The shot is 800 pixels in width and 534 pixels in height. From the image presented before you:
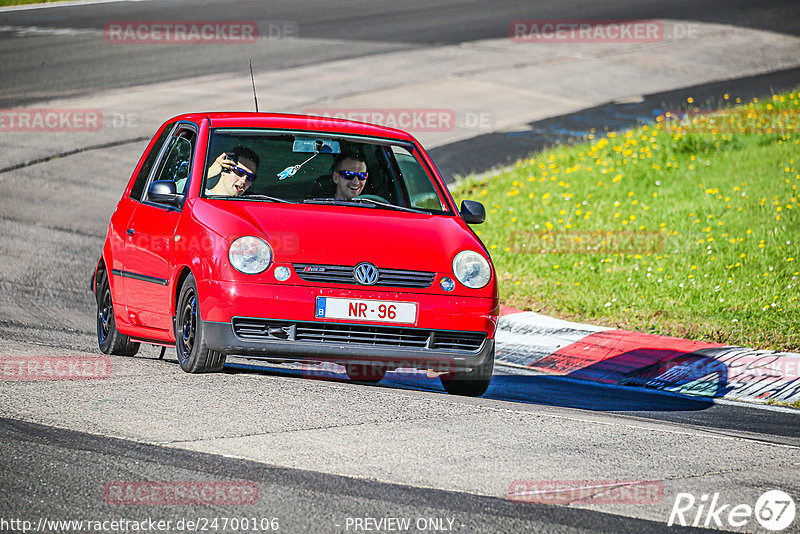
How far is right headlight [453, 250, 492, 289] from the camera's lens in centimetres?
744

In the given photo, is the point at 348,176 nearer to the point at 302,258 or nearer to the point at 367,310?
the point at 302,258

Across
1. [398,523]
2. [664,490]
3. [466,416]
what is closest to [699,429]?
[466,416]

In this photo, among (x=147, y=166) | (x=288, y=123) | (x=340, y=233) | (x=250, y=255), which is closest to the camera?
(x=250, y=255)

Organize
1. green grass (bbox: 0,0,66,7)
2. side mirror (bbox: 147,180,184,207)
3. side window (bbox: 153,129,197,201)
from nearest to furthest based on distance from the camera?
1. side mirror (bbox: 147,180,184,207)
2. side window (bbox: 153,129,197,201)
3. green grass (bbox: 0,0,66,7)

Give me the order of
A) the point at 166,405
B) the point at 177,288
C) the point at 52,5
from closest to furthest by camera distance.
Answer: the point at 166,405 → the point at 177,288 → the point at 52,5

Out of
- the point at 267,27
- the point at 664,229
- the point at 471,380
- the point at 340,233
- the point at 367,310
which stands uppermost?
the point at 267,27

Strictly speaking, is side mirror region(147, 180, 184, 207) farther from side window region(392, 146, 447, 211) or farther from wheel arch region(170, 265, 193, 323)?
side window region(392, 146, 447, 211)

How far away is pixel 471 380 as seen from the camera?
26.3ft

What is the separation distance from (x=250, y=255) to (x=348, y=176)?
1.41 metres

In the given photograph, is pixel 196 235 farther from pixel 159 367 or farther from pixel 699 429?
pixel 699 429

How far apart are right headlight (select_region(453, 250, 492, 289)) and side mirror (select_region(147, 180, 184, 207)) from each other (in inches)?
70.4

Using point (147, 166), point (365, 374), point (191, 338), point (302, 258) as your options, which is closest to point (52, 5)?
point (147, 166)

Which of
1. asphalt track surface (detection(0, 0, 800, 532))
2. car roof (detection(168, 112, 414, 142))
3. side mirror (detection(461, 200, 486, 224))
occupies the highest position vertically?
car roof (detection(168, 112, 414, 142))

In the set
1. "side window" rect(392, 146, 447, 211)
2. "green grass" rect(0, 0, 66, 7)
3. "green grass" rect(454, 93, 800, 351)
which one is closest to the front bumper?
"green grass" rect(454, 93, 800, 351)
